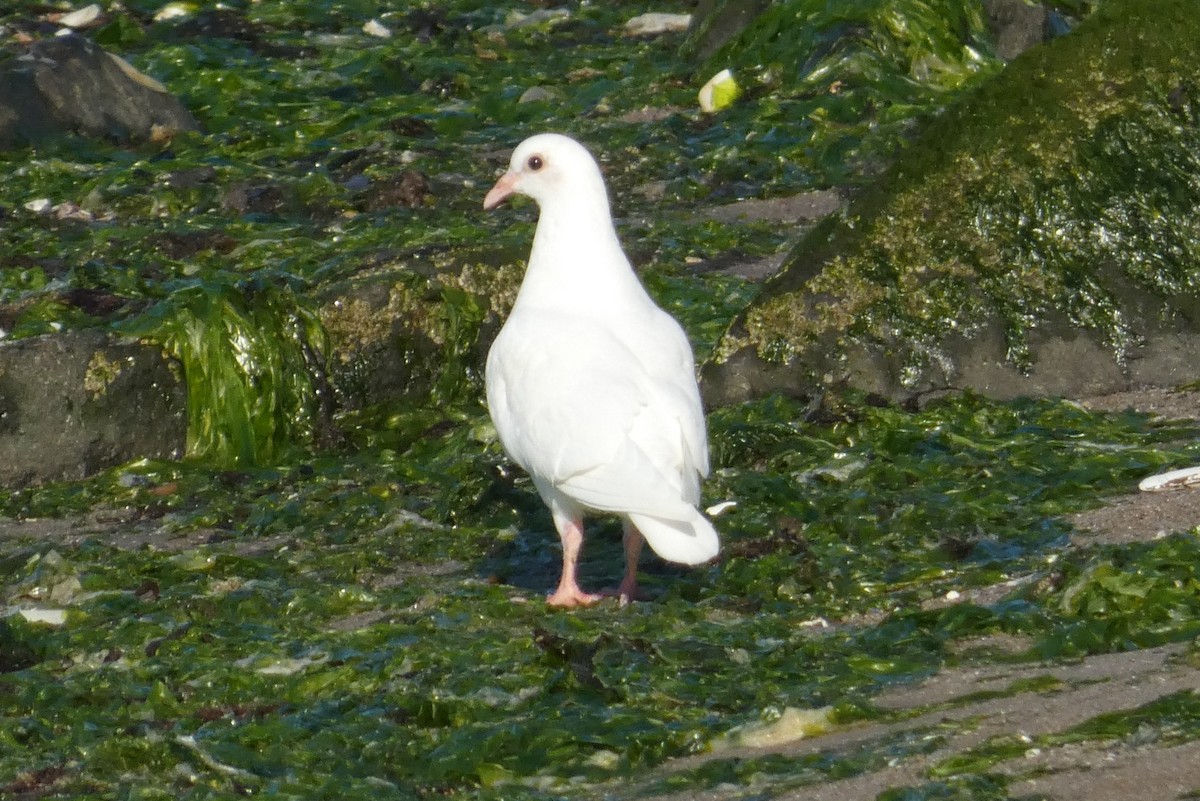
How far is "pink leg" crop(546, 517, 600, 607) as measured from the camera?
5.86 metres

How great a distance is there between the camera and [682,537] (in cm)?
543

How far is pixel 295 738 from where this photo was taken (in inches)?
189

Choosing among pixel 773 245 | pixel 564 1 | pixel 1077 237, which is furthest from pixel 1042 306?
pixel 564 1

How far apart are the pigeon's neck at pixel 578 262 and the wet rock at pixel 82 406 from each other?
2.00 metres

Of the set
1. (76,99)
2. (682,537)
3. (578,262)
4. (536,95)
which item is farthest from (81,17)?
(682,537)

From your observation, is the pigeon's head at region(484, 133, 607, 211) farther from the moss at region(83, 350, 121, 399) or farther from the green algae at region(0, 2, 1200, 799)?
the moss at region(83, 350, 121, 399)

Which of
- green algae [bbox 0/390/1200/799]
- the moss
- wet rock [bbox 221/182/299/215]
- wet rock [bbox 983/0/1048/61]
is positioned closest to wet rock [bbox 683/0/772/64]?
wet rock [bbox 983/0/1048/61]

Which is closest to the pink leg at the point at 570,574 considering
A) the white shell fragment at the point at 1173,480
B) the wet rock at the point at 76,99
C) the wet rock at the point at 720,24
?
the white shell fragment at the point at 1173,480

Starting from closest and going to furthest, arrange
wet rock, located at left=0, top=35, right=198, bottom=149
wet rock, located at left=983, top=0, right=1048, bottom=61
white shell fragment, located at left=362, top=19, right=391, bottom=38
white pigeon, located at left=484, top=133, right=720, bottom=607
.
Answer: white pigeon, located at left=484, top=133, right=720, bottom=607
wet rock, located at left=0, top=35, right=198, bottom=149
wet rock, located at left=983, top=0, right=1048, bottom=61
white shell fragment, located at left=362, top=19, right=391, bottom=38

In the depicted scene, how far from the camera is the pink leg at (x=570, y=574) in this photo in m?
5.86

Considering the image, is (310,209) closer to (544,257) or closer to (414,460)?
(414,460)

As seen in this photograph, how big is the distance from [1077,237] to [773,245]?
1.96 meters

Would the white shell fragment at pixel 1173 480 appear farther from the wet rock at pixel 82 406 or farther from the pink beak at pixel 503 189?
the wet rock at pixel 82 406

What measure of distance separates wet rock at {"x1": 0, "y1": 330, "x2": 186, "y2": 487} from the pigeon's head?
199cm
